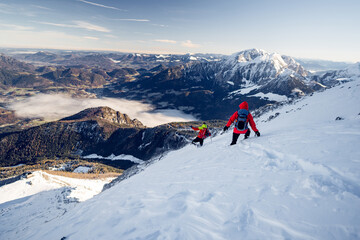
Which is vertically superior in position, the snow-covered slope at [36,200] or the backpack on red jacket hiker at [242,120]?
the backpack on red jacket hiker at [242,120]

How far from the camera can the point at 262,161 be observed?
9266mm

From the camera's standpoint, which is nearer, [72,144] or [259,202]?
[259,202]

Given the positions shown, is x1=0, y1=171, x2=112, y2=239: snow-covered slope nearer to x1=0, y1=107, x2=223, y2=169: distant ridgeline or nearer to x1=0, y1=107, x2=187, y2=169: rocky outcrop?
x1=0, y1=107, x2=223, y2=169: distant ridgeline

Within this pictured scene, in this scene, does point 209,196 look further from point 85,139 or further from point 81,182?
point 85,139

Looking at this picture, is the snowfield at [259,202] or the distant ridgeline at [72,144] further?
the distant ridgeline at [72,144]

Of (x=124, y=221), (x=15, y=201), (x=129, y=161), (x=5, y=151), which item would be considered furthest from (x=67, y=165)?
(x=124, y=221)

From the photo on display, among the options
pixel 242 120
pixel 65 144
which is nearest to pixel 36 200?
pixel 242 120

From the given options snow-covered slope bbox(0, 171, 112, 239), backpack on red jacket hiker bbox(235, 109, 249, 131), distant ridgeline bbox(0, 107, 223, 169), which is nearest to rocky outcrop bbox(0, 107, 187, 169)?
distant ridgeline bbox(0, 107, 223, 169)

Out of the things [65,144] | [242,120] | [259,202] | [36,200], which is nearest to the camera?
[259,202]

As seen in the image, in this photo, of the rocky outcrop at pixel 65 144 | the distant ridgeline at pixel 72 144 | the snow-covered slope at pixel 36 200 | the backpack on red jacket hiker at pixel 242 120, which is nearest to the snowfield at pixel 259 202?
the backpack on red jacket hiker at pixel 242 120

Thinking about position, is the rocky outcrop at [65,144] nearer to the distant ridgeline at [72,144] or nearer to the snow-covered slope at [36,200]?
the distant ridgeline at [72,144]

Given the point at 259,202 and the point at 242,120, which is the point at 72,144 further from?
the point at 259,202

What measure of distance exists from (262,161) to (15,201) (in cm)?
11630

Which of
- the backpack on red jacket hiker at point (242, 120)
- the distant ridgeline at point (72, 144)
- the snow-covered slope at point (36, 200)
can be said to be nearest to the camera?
the backpack on red jacket hiker at point (242, 120)
